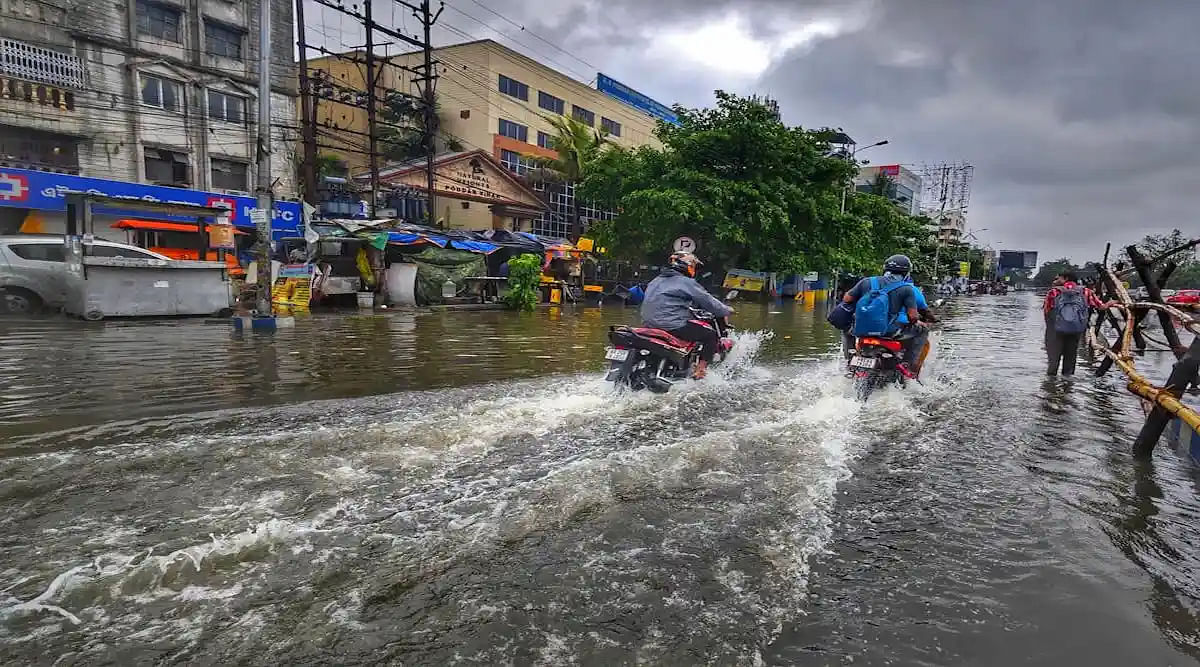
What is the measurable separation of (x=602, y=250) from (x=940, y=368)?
19.7m

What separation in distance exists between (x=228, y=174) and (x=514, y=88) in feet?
49.9

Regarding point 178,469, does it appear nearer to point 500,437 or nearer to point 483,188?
point 500,437

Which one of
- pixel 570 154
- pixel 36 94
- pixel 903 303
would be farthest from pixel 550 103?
pixel 903 303

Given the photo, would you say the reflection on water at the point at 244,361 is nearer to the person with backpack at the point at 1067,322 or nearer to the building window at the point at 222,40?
the person with backpack at the point at 1067,322

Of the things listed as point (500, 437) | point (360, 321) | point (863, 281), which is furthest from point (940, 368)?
point (360, 321)

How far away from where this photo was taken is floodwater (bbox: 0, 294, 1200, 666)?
2.54 meters

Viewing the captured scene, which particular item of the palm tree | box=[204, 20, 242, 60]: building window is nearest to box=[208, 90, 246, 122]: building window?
box=[204, 20, 242, 60]: building window

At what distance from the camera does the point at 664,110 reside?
48062 millimetres

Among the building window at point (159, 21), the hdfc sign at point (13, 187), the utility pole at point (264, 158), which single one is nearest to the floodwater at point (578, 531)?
the utility pole at point (264, 158)

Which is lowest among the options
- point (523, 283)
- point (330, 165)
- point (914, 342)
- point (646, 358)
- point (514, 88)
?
point (646, 358)

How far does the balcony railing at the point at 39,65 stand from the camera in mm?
18844

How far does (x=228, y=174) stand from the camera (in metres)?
24.3

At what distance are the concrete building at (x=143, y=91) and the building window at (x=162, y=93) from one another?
3 cm

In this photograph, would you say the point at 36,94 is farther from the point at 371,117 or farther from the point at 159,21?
the point at 371,117
